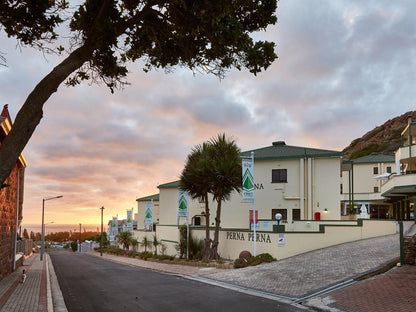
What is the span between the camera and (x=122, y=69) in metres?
10.6

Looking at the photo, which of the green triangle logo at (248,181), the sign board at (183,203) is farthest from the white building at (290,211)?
the green triangle logo at (248,181)

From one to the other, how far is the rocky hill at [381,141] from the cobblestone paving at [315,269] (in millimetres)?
114113

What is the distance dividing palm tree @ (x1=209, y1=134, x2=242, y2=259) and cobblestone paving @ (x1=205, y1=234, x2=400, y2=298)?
23.3ft

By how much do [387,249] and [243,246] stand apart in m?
9.84

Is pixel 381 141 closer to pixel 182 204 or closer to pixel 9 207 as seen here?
pixel 182 204

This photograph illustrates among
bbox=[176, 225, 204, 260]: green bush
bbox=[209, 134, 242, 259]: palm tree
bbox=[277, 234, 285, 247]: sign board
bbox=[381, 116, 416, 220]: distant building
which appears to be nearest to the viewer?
bbox=[277, 234, 285, 247]: sign board

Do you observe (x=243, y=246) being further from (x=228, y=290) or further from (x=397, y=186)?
(x=397, y=186)

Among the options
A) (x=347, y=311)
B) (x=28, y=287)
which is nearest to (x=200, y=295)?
(x=347, y=311)

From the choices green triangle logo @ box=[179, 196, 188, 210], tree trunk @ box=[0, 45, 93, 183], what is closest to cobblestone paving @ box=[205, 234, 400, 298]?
green triangle logo @ box=[179, 196, 188, 210]

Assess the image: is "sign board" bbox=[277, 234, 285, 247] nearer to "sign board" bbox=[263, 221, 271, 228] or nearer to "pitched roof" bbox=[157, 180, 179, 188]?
"sign board" bbox=[263, 221, 271, 228]

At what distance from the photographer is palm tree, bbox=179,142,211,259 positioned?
91.2 feet

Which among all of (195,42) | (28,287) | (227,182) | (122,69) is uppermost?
(195,42)

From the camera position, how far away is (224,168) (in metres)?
27.4

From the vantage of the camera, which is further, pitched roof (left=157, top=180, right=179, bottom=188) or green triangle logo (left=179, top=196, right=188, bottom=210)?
pitched roof (left=157, top=180, right=179, bottom=188)
